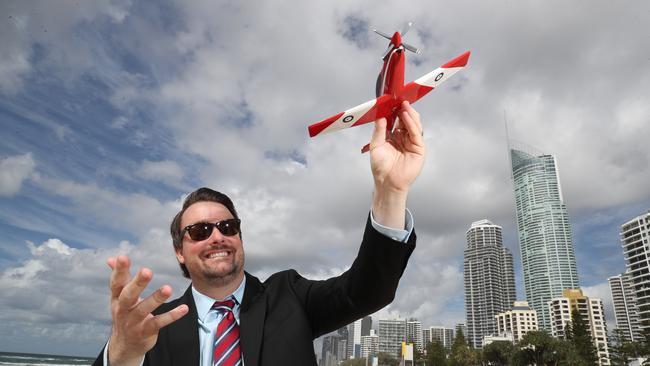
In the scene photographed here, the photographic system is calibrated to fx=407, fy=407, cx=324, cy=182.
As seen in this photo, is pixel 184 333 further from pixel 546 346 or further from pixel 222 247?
pixel 546 346

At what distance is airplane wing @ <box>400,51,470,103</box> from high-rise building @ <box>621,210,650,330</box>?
123234mm

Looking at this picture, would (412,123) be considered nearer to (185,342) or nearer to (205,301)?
(205,301)

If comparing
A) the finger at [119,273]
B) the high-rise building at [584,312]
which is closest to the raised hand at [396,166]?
the finger at [119,273]

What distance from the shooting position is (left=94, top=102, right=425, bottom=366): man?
2.04 m

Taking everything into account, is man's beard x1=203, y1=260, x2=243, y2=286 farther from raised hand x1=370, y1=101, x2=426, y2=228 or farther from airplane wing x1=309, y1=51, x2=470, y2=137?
airplane wing x1=309, y1=51, x2=470, y2=137

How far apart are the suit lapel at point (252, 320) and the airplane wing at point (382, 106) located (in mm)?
1586

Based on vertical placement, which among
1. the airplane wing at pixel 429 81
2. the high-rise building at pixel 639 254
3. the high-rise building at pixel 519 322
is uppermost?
the high-rise building at pixel 639 254

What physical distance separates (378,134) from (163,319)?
5.81 ft

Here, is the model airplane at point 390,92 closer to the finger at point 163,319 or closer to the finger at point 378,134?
the finger at point 378,134

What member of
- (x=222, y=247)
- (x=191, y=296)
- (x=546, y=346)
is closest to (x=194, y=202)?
(x=222, y=247)

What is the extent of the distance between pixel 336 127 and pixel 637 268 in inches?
5327

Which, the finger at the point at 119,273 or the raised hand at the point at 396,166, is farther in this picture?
the raised hand at the point at 396,166

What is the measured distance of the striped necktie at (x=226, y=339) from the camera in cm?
266

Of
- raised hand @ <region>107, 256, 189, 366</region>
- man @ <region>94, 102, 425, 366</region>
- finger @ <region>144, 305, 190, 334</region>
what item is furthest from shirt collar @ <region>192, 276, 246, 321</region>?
finger @ <region>144, 305, 190, 334</region>
